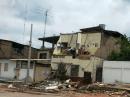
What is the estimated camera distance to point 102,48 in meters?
51.2

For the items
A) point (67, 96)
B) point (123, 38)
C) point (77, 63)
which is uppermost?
point (123, 38)

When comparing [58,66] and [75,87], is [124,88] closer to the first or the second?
[75,87]

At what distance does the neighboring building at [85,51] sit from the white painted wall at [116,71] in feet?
4.99

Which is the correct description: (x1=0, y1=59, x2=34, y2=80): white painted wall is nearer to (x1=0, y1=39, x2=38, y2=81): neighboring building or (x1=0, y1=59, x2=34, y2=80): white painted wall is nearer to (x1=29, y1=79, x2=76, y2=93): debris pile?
(x1=0, y1=39, x2=38, y2=81): neighboring building

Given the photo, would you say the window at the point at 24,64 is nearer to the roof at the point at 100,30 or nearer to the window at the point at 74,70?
the window at the point at 74,70

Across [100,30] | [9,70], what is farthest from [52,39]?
[100,30]

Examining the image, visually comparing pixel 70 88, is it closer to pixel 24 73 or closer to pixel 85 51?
pixel 85 51

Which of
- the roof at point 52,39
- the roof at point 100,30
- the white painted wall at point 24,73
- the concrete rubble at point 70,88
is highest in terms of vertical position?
the roof at point 100,30

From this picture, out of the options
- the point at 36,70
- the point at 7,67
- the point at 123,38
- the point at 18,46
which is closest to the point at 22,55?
the point at 18,46

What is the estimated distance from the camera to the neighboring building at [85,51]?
157 ft

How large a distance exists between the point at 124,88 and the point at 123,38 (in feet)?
54.5

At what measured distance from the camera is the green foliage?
2007 inches

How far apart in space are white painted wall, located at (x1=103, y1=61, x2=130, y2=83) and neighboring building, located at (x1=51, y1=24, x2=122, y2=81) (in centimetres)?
152

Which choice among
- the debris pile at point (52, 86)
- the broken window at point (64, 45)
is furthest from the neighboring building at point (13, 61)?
the debris pile at point (52, 86)
